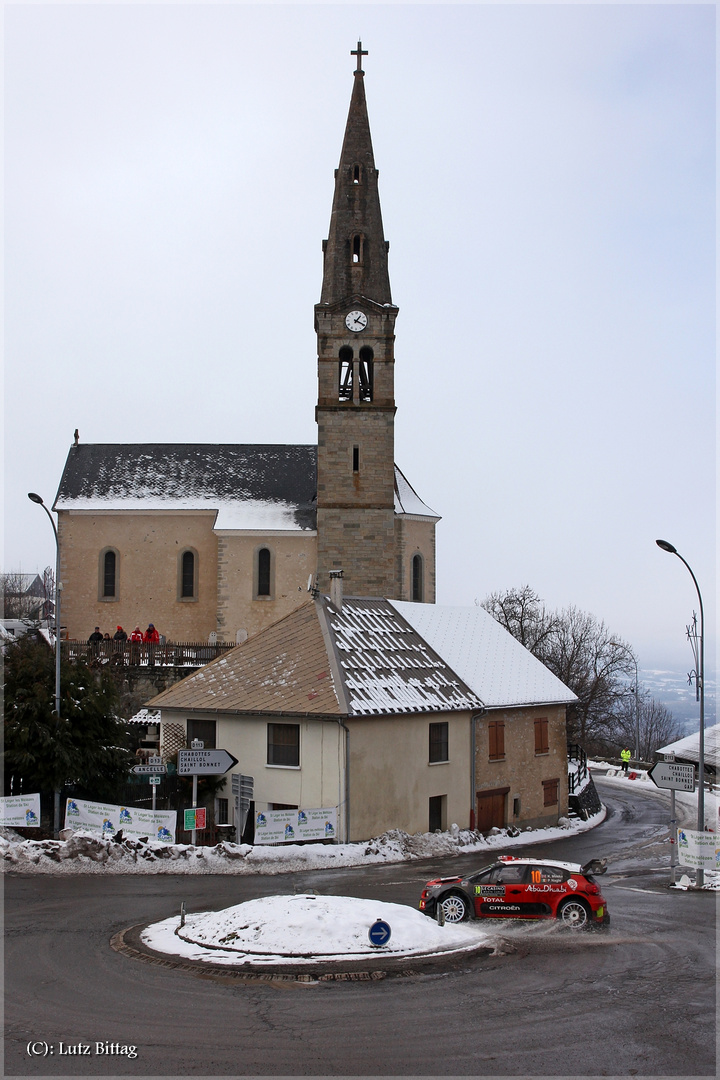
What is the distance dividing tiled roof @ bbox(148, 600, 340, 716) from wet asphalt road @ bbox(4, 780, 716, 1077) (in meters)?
10.7

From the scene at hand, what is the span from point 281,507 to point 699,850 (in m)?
31.6

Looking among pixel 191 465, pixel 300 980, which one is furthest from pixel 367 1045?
pixel 191 465

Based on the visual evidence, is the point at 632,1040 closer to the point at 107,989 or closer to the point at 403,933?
the point at 403,933

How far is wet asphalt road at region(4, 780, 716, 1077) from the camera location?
31.9 feet

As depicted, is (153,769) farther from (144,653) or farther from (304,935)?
(144,653)

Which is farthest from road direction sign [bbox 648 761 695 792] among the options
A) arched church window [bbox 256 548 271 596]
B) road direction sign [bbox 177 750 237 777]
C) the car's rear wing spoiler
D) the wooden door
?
arched church window [bbox 256 548 271 596]

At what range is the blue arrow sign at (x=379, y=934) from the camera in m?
13.4

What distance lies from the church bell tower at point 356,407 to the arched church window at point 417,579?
5295mm

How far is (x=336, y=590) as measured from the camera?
3241cm

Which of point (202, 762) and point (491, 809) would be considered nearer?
point (202, 762)

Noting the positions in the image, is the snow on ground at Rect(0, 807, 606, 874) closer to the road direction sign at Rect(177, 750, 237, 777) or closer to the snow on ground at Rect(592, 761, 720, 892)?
the road direction sign at Rect(177, 750, 237, 777)

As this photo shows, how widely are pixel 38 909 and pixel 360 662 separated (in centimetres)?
1357

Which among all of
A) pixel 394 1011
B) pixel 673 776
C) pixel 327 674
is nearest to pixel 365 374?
pixel 327 674

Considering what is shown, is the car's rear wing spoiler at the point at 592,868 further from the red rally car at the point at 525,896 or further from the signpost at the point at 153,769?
the signpost at the point at 153,769
